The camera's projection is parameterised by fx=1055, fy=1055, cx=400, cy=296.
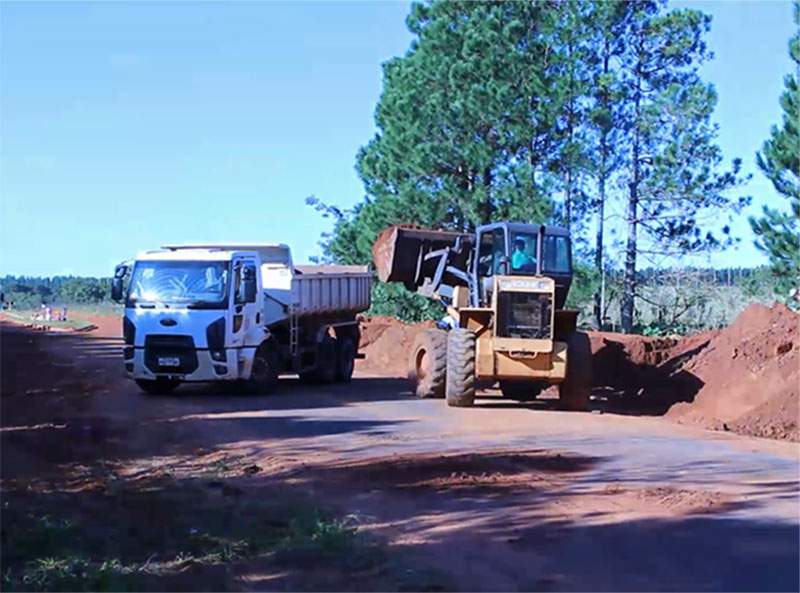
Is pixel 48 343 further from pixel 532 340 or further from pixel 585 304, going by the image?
pixel 532 340

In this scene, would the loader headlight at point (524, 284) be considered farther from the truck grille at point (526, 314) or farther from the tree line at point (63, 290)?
the tree line at point (63, 290)

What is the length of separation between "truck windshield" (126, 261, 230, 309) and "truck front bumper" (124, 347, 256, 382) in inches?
37.6

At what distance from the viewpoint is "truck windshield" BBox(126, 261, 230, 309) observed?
2003 cm

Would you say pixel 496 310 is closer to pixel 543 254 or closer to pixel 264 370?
pixel 543 254

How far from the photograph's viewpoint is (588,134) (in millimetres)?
34281

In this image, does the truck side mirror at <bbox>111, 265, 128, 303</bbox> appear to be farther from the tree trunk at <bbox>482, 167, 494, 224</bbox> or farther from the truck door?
the tree trunk at <bbox>482, 167, 494, 224</bbox>

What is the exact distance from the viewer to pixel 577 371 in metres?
19.3

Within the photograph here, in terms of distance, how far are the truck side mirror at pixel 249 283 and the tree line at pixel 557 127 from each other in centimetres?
1386

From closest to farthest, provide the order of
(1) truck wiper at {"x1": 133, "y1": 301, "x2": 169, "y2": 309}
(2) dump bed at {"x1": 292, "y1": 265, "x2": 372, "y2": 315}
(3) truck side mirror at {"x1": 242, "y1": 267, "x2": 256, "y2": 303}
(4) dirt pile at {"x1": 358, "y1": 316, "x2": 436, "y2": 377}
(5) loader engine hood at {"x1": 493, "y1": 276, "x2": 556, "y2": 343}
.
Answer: (5) loader engine hood at {"x1": 493, "y1": 276, "x2": 556, "y2": 343}, (1) truck wiper at {"x1": 133, "y1": 301, "x2": 169, "y2": 309}, (3) truck side mirror at {"x1": 242, "y1": 267, "x2": 256, "y2": 303}, (2) dump bed at {"x1": 292, "y1": 265, "x2": 372, "y2": 315}, (4) dirt pile at {"x1": 358, "y1": 316, "x2": 436, "y2": 377}

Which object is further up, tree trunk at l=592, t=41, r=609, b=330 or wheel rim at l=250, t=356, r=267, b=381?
tree trunk at l=592, t=41, r=609, b=330

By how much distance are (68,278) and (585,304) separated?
74.6 meters

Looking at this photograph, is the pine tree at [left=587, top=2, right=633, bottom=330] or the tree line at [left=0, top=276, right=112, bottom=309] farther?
the tree line at [left=0, top=276, right=112, bottom=309]

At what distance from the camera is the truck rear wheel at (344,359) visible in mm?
25266

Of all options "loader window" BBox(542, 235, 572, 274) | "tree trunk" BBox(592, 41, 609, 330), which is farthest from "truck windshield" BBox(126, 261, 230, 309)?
"tree trunk" BBox(592, 41, 609, 330)
